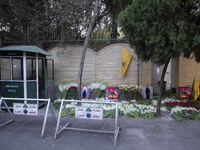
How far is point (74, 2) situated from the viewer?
30.0 feet

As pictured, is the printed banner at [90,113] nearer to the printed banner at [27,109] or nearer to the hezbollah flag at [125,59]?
the printed banner at [27,109]

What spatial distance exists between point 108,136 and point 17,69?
5113mm

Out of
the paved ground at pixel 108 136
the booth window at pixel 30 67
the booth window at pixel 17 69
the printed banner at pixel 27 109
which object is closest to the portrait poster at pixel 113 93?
the paved ground at pixel 108 136

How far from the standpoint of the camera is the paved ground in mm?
3848

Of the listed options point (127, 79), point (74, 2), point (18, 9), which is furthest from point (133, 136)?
point (18, 9)

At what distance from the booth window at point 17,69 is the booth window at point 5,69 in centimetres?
29

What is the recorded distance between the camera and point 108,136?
14.5ft

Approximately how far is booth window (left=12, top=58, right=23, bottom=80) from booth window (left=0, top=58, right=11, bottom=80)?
0.29 meters

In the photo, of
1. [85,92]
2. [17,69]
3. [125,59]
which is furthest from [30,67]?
[125,59]

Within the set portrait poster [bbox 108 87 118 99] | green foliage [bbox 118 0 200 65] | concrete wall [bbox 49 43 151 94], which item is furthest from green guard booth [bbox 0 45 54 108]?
green foliage [bbox 118 0 200 65]

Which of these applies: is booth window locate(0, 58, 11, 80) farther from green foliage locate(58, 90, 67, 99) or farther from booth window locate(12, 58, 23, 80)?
green foliage locate(58, 90, 67, 99)

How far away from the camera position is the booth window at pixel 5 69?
24.2ft

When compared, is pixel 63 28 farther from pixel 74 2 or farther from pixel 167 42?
pixel 167 42

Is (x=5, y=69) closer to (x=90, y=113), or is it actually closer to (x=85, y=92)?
(x=85, y=92)
